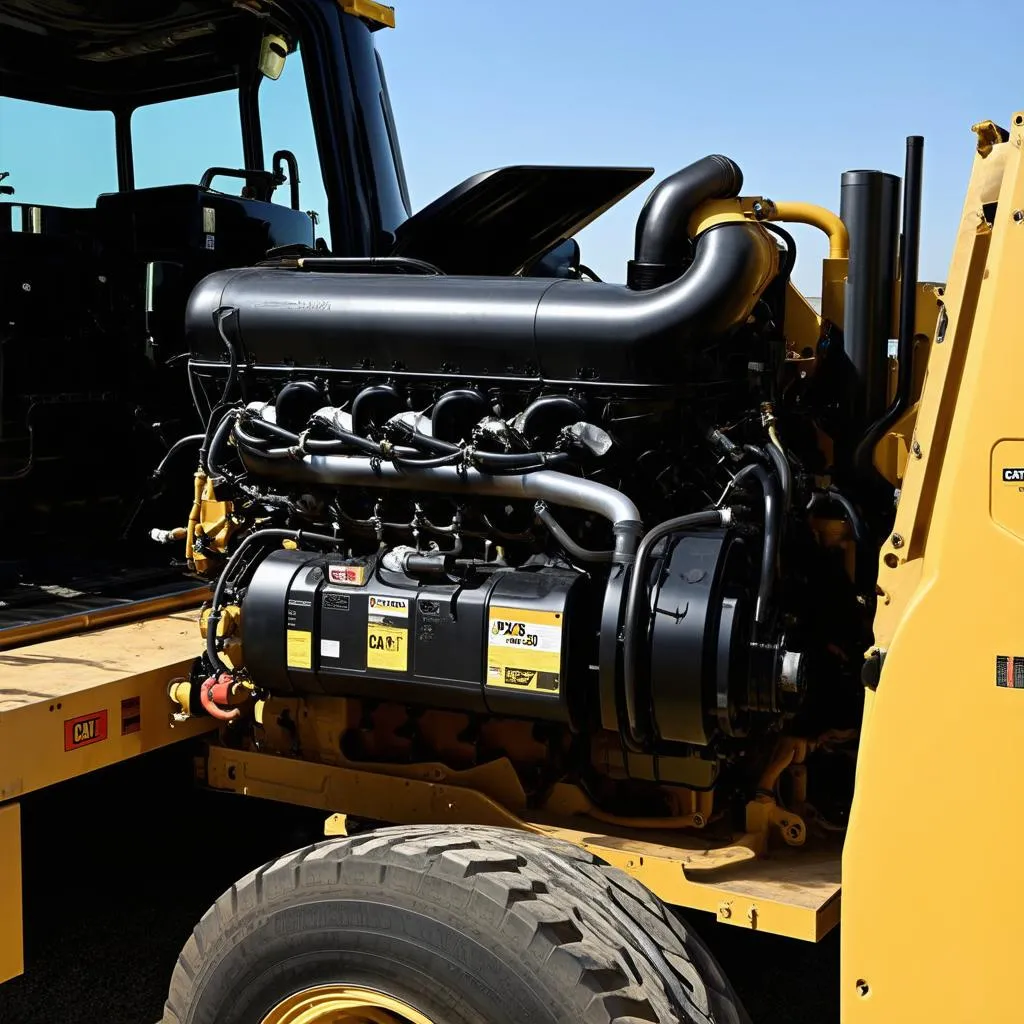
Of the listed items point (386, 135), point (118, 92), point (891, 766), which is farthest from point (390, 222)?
point (891, 766)

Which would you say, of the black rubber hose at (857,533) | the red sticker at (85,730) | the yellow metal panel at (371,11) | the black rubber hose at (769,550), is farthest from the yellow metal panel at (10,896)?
the yellow metal panel at (371,11)

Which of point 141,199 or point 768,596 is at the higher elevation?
point 141,199

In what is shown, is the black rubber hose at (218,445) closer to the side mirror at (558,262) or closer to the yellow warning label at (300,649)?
the yellow warning label at (300,649)

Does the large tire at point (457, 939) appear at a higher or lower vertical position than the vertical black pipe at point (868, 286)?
lower

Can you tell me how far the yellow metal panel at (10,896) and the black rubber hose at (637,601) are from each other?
145 centimetres

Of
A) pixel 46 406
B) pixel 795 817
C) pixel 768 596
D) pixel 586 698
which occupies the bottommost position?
pixel 795 817

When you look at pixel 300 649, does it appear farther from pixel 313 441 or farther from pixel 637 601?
pixel 637 601

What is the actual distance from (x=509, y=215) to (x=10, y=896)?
2300 mm

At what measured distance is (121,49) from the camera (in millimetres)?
4707

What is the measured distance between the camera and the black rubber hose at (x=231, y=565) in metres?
3.19

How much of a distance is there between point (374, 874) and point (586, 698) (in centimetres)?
63

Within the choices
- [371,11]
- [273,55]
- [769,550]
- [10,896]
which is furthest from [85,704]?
[371,11]

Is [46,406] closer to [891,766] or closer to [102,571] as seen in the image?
[102,571]

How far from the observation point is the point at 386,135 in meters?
4.64
